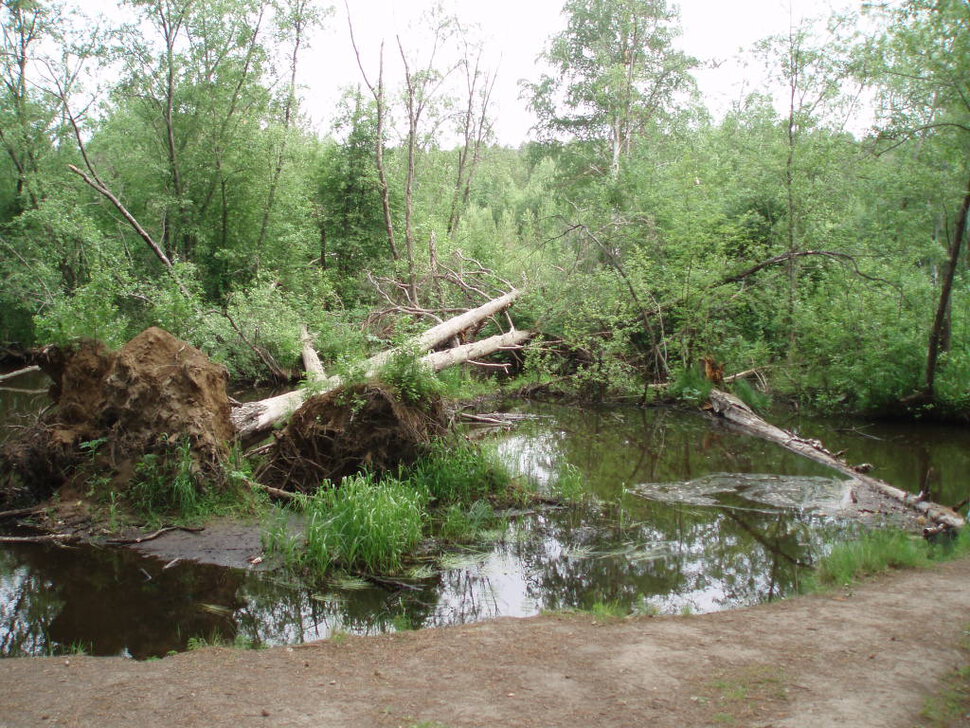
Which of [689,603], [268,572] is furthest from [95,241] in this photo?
[689,603]

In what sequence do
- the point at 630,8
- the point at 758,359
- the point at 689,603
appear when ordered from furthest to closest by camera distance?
the point at 630,8, the point at 758,359, the point at 689,603

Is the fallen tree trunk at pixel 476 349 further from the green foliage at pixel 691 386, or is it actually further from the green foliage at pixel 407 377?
the green foliage at pixel 691 386

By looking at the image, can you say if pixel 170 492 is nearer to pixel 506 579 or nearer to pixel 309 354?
pixel 506 579

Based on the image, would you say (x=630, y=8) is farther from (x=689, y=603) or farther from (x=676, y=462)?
(x=689, y=603)

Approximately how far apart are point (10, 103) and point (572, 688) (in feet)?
87.2

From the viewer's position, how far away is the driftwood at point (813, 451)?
7609 millimetres

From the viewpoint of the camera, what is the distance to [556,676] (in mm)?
4277

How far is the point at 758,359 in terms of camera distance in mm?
15562

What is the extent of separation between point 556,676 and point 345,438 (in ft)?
15.4

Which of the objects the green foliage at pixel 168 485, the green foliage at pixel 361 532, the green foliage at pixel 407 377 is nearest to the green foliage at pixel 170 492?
the green foliage at pixel 168 485

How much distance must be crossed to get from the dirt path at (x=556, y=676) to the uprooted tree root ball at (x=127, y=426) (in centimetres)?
343

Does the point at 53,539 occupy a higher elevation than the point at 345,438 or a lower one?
lower

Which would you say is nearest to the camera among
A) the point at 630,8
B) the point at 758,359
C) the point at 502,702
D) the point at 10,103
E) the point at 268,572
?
the point at 502,702

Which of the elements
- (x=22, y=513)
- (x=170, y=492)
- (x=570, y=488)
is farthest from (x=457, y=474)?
(x=22, y=513)
